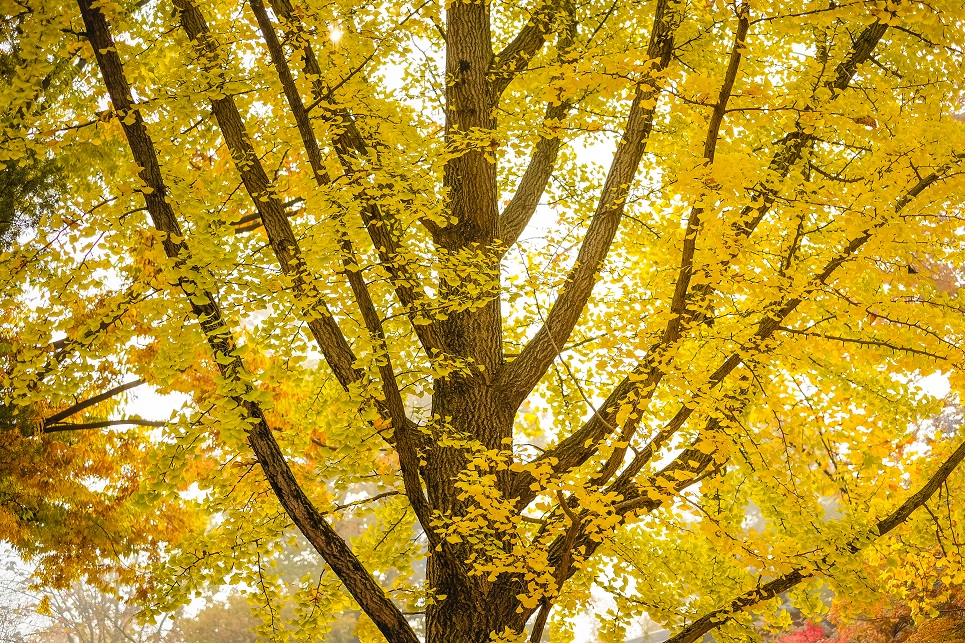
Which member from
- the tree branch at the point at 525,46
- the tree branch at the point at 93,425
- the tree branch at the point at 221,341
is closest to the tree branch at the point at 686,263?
the tree branch at the point at 221,341

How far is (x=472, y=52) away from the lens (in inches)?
192

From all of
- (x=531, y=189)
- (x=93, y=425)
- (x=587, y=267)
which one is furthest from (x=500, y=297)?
(x=93, y=425)

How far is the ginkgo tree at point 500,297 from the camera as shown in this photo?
3.03m

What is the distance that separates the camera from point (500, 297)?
4773 mm

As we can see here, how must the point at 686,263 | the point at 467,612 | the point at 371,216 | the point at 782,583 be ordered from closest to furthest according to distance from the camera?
the point at 686,263 < the point at 782,583 < the point at 371,216 < the point at 467,612

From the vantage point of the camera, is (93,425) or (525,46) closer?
(525,46)

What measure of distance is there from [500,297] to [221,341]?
232cm

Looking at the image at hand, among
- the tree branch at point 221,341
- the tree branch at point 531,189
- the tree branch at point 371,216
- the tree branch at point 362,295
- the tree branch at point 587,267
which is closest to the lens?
the tree branch at point 221,341

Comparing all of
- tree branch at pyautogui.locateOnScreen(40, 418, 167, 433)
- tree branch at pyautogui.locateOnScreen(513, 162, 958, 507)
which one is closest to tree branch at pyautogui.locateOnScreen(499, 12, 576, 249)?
tree branch at pyautogui.locateOnScreen(513, 162, 958, 507)

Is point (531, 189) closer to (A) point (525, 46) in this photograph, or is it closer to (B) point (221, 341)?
(A) point (525, 46)

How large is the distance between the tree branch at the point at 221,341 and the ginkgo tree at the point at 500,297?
0.05 feet

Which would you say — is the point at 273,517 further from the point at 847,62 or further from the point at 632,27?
the point at 632,27

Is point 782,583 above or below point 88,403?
below

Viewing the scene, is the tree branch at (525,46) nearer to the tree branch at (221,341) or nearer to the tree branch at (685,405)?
the tree branch at (685,405)
